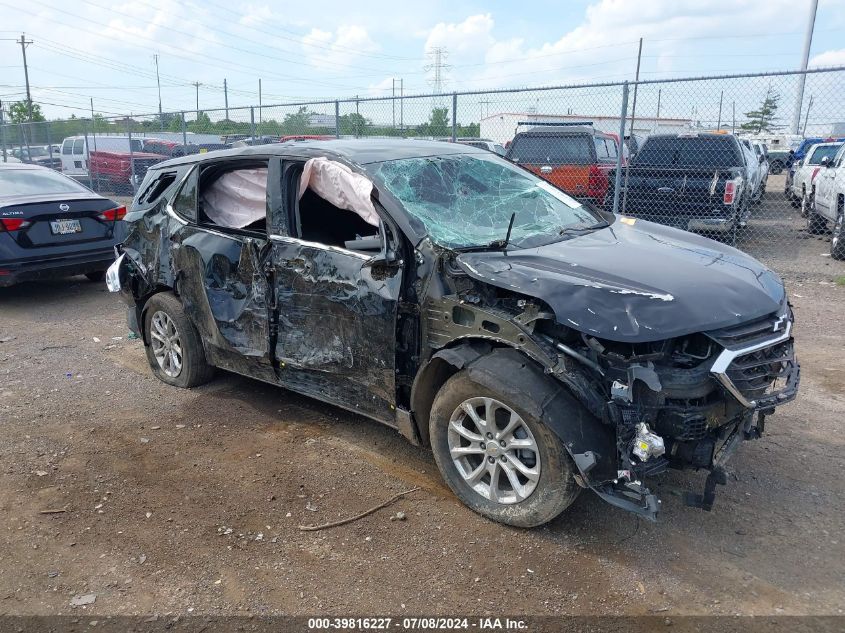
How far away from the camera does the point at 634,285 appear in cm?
310

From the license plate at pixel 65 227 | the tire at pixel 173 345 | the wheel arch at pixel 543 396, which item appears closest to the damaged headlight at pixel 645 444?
the wheel arch at pixel 543 396

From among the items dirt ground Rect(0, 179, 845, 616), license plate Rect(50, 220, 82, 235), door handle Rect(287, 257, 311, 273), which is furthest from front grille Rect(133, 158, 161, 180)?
door handle Rect(287, 257, 311, 273)

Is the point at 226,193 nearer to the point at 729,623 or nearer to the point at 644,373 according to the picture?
the point at 644,373

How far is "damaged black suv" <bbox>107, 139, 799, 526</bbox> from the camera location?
117 inches

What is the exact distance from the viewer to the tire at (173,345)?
5.04 m

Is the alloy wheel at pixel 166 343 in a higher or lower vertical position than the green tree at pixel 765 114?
lower

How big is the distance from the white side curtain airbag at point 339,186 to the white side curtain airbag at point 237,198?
42 cm

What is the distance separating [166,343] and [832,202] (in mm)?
10116

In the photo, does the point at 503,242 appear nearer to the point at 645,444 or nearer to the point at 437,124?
the point at 645,444

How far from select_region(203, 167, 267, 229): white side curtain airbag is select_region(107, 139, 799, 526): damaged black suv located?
14 millimetres

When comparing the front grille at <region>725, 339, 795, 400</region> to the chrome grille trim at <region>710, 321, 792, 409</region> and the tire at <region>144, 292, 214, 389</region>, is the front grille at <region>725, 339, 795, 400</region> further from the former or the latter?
the tire at <region>144, 292, 214, 389</region>

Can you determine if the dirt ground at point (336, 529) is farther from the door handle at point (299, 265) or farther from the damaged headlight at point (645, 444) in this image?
the door handle at point (299, 265)

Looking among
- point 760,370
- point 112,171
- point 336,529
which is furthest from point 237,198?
point 112,171

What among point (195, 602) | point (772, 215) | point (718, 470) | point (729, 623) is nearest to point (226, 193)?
point (195, 602)
